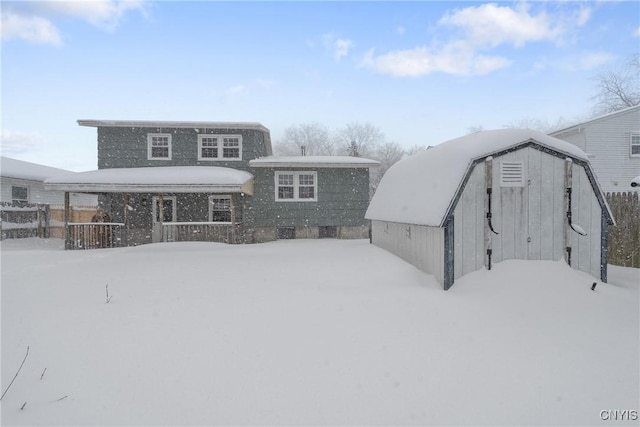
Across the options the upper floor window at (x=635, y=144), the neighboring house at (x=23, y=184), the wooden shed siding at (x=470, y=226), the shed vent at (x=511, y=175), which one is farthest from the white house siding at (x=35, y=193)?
the upper floor window at (x=635, y=144)

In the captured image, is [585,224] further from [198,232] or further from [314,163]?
[198,232]

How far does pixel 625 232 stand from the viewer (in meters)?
10.1

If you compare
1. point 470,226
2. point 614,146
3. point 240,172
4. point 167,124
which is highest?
point 167,124

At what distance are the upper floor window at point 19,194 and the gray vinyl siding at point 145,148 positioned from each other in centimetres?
819

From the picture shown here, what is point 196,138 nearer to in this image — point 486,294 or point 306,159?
point 306,159

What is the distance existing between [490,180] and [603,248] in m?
3.03

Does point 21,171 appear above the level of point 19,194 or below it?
above

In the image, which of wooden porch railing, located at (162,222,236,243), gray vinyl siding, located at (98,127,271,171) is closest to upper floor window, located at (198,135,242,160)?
gray vinyl siding, located at (98,127,271,171)

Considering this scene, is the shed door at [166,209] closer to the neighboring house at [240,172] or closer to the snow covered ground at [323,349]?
the neighboring house at [240,172]

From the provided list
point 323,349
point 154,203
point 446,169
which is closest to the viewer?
point 323,349

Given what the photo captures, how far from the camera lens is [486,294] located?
6.76m

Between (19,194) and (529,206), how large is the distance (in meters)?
27.8

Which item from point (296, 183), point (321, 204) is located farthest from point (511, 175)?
point (296, 183)

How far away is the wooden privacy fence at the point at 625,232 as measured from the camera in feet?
32.6
